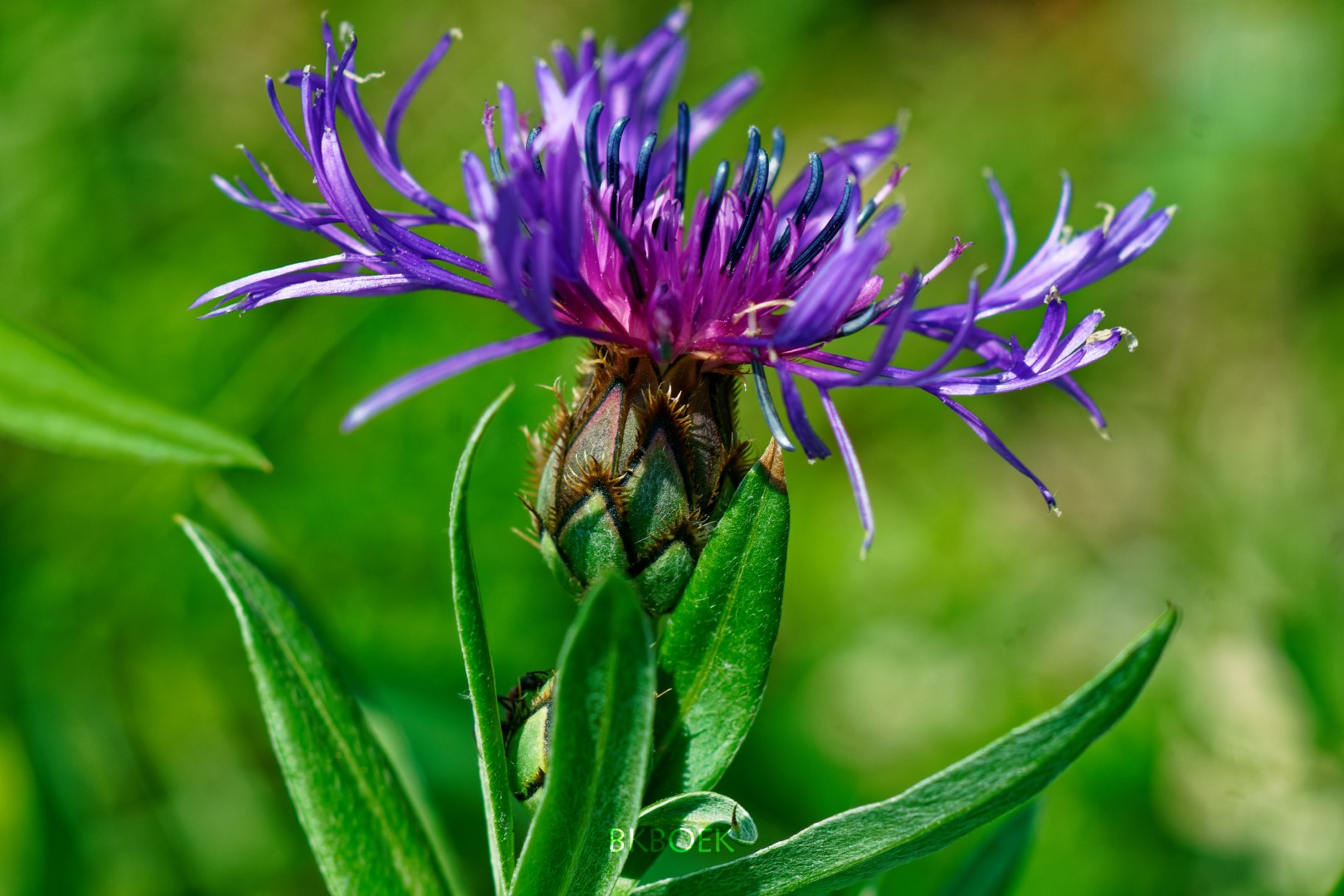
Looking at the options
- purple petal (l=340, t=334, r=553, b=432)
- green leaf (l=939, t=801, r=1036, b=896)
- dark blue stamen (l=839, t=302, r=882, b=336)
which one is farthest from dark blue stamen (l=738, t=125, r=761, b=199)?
green leaf (l=939, t=801, r=1036, b=896)

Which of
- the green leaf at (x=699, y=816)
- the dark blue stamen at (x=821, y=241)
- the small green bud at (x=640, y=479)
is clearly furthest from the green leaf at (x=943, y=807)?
the dark blue stamen at (x=821, y=241)

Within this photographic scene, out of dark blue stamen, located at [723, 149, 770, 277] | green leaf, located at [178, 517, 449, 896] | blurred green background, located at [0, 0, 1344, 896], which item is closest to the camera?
green leaf, located at [178, 517, 449, 896]

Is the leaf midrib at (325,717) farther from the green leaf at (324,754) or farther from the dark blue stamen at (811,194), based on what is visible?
the dark blue stamen at (811,194)

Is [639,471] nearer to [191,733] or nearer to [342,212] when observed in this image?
[342,212]

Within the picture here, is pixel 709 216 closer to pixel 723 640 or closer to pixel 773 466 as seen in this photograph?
pixel 773 466

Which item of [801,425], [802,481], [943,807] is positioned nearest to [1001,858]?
[943,807]

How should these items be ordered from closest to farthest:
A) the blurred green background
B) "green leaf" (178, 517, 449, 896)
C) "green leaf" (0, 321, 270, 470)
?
1. "green leaf" (0, 321, 270, 470)
2. "green leaf" (178, 517, 449, 896)
3. the blurred green background

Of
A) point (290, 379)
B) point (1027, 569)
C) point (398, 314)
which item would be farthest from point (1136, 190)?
point (290, 379)

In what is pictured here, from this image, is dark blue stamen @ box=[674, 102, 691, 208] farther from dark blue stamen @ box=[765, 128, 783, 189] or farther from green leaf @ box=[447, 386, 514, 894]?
green leaf @ box=[447, 386, 514, 894]
